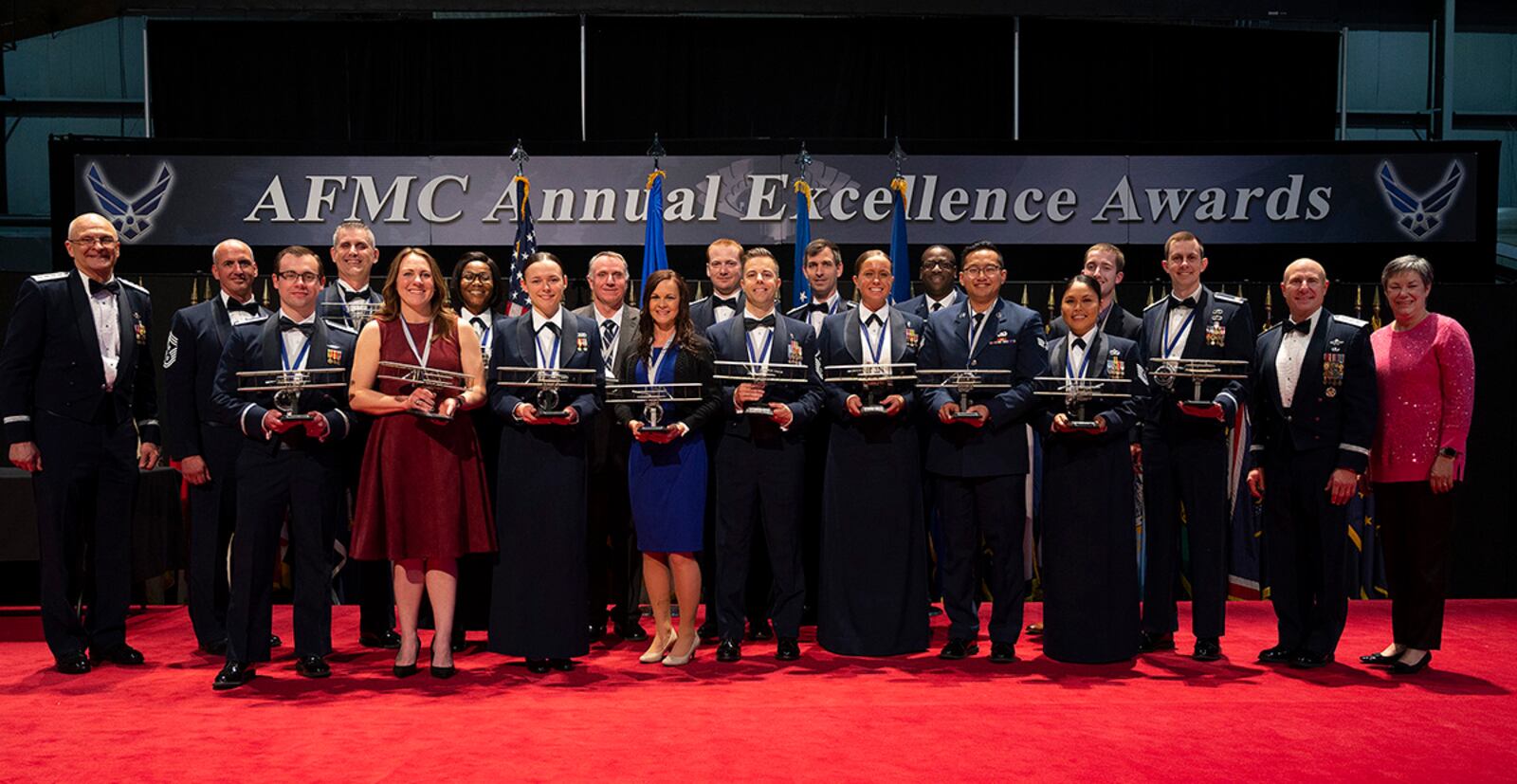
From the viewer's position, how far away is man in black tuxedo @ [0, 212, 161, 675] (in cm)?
534

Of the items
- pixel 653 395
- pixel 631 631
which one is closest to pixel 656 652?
pixel 631 631

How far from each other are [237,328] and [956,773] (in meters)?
3.48

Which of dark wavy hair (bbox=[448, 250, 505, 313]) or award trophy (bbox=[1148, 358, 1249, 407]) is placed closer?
award trophy (bbox=[1148, 358, 1249, 407])

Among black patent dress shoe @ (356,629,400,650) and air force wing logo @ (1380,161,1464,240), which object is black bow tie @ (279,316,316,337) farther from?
air force wing logo @ (1380,161,1464,240)

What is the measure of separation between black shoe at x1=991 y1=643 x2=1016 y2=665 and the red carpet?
0.06 m

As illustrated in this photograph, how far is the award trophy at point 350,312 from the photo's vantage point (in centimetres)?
558

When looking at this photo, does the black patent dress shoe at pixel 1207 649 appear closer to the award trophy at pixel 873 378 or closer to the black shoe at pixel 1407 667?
the black shoe at pixel 1407 667

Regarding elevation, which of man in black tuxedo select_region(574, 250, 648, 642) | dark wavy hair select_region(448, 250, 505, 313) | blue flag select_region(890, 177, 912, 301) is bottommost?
man in black tuxedo select_region(574, 250, 648, 642)

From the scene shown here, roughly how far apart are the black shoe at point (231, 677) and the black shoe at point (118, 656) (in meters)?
0.77

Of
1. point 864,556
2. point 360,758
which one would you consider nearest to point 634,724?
point 360,758

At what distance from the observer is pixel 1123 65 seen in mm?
10703

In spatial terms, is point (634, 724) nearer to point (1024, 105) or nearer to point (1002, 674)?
point (1002, 674)

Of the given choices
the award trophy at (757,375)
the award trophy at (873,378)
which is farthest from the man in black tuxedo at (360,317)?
the award trophy at (873,378)

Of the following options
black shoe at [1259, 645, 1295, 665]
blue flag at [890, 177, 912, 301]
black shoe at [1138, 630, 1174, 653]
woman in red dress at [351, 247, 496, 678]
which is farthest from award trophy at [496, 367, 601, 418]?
black shoe at [1259, 645, 1295, 665]
